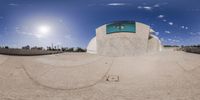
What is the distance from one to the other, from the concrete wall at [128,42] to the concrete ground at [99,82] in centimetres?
1912

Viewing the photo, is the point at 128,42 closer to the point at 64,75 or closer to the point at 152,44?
the point at 152,44

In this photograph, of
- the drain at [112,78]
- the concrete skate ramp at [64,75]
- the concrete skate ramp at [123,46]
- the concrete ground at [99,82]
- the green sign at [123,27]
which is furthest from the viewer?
the green sign at [123,27]

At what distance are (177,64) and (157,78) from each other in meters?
4.02

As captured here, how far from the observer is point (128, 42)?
110 feet

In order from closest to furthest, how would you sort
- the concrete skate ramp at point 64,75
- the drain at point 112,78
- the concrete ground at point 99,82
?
1. the concrete ground at point 99,82
2. the concrete skate ramp at point 64,75
3. the drain at point 112,78

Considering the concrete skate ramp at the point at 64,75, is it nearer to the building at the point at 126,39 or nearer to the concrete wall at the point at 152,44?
the building at the point at 126,39

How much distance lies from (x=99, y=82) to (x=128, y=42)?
23809mm

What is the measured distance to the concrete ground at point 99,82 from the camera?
8.19m

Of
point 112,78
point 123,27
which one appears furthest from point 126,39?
point 112,78

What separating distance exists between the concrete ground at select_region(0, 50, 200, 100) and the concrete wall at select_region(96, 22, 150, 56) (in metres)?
19.1

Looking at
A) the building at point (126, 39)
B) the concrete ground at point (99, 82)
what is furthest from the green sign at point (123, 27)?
the concrete ground at point (99, 82)

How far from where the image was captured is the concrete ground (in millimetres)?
8188

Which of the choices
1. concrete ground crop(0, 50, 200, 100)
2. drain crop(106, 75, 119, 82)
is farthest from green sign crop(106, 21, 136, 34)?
drain crop(106, 75, 119, 82)

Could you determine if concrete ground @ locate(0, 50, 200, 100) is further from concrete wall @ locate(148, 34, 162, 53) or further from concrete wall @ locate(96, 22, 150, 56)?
concrete wall @ locate(148, 34, 162, 53)
